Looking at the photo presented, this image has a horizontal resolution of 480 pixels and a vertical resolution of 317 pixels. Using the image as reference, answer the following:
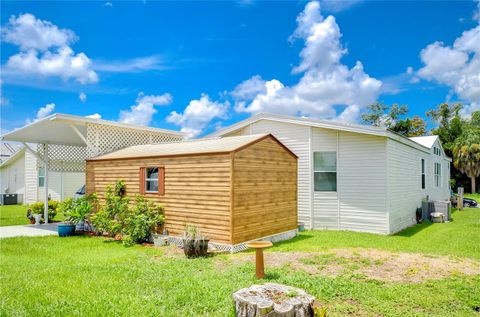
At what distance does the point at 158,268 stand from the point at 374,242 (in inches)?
270

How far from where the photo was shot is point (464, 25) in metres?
19.2

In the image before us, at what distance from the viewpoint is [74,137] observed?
1518 centimetres

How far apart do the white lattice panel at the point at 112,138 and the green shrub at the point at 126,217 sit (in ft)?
7.83

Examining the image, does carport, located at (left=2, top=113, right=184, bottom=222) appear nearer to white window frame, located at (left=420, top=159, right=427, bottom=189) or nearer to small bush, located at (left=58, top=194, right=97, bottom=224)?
small bush, located at (left=58, top=194, right=97, bottom=224)

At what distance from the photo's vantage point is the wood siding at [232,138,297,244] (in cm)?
904

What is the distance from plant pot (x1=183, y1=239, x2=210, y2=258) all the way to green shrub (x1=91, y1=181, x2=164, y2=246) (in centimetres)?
250

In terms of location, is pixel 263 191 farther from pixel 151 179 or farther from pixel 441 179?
pixel 441 179

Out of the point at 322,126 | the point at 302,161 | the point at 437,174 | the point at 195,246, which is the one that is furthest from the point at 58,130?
the point at 437,174

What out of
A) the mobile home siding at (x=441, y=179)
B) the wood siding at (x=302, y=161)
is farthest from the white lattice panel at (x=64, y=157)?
the mobile home siding at (x=441, y=179)

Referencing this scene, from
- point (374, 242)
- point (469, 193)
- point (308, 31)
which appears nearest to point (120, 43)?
point (308, 31)

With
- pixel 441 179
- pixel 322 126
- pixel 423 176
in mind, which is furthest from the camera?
pixel 441 179

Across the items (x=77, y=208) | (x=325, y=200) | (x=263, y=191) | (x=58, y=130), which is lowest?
(x=77, y=208)

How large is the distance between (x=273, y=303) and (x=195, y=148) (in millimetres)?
7055

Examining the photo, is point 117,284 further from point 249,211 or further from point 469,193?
point 469,193
